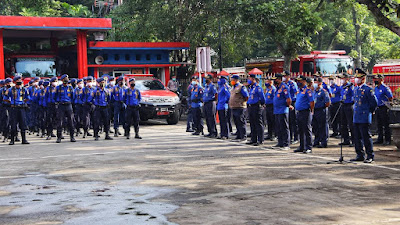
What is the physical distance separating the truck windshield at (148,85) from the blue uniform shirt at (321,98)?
10.6 meters

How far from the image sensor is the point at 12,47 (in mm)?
39531

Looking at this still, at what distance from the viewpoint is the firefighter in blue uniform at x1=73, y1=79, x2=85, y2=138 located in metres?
19.8

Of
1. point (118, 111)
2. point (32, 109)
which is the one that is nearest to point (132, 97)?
point (118, 111)

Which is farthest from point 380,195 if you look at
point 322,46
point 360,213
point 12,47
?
point 322,46

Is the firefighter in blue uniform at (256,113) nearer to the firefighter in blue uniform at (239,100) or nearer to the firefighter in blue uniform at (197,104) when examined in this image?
the firefighter in blue uniform at (239,100)

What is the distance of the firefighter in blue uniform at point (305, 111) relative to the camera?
14641 mm

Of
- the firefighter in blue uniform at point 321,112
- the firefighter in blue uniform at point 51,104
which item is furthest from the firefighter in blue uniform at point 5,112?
the firefighter in blue uniform at point 321,112

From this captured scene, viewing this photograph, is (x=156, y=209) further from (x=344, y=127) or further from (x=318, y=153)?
(x=344, y=127)

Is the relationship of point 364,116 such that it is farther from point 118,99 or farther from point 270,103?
point 118,99

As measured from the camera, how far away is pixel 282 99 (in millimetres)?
15461

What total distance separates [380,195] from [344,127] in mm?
7523

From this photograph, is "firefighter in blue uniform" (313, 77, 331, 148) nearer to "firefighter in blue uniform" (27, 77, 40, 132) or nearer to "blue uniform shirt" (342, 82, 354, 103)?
"blue uniform shirt" (342, 82, 354, 103)

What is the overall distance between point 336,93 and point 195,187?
353 inches

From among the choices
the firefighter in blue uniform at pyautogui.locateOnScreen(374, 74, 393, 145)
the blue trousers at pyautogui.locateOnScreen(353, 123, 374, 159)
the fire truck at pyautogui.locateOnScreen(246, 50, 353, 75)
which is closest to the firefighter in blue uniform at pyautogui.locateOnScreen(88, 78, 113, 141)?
the firefighter in blue uniform at pyautogui.locateOnScreen(374, 74, 393, 145)
